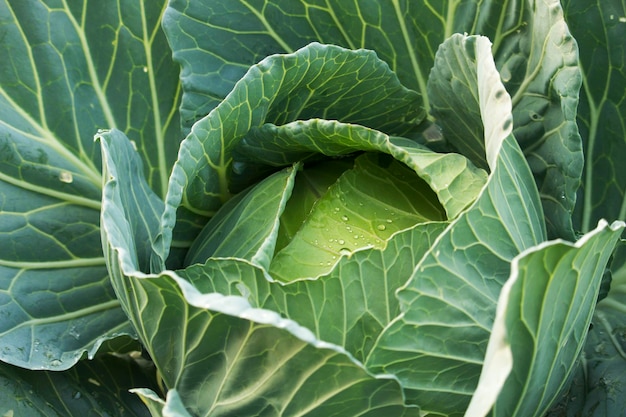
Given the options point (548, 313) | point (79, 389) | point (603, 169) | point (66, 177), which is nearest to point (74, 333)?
point (79, 389)

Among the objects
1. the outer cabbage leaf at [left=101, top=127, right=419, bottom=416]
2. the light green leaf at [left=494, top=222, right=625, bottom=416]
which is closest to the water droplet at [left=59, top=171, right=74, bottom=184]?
the outer cabbage leaf at [left=101, top=127, right=419, bottom=416]

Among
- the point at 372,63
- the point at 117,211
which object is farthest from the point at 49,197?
the point at 372,63

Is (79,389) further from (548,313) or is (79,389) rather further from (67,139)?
(548,313)

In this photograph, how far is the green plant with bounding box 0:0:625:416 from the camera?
1025 mm

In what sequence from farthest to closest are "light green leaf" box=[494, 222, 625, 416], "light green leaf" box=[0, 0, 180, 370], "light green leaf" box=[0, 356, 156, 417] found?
1. "light green leaf" box=[0, 0, 180, 370]
2. "light green leaf" box=[0, 356, 156, 417]
3. "light green leaf" box=[494, 222, 625, 416]

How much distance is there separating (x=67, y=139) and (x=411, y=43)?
774 mm

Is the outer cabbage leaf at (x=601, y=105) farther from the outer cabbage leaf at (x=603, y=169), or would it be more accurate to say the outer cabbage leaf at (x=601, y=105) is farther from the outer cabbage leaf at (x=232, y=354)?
the outer cabbage leaf at (x=232, y=354)

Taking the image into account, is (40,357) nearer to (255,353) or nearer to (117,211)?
(117,211)

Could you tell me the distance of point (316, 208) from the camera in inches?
52.3

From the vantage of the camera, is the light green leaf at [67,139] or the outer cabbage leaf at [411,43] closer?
the outer cabbage leaf at [411,43]

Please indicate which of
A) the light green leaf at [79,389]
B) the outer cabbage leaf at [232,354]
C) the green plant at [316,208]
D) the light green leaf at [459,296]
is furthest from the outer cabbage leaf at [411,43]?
the light green leaf at [79,389]

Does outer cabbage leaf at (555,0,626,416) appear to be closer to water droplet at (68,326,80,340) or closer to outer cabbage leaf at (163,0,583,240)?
outer cabbage leaf at (163,0,583,240)

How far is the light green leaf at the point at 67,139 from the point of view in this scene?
1.54m

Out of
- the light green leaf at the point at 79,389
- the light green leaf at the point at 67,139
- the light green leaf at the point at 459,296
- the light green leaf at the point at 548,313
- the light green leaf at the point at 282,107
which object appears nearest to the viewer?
the light green leaf at the point at 548,313
